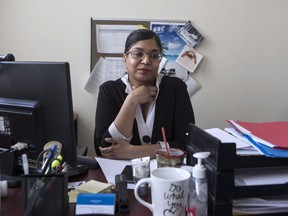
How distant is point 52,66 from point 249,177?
610 mm

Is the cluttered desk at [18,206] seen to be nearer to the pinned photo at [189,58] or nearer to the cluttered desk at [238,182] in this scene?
the cluttered desk at [238,182]

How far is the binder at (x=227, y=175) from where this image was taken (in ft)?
2.26

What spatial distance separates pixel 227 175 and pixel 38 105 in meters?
0.58

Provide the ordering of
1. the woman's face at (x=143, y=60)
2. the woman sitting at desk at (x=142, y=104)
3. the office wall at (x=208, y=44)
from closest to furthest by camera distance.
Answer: the woman sitting at desk at (x=142, y=104) → the woman's face at (x=143, y=60) → the office wall at (x=208, y=44)

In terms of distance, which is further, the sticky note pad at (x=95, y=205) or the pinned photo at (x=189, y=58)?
the pinned photo at (x=189, y=58)

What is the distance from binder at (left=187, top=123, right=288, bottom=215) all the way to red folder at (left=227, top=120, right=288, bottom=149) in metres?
0.05

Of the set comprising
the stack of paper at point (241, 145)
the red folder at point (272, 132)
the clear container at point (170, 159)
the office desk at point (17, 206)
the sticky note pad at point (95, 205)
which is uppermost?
the red folder at point (272, 132)

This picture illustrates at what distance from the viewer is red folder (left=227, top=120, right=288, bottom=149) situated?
0.77 meters

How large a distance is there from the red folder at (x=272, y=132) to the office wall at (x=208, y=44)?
4.68ft

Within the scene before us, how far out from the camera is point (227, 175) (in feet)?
2.25

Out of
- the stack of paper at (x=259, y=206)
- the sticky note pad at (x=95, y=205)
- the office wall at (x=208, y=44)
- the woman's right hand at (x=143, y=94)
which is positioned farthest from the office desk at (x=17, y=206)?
the office wall at (x=208, y=44)

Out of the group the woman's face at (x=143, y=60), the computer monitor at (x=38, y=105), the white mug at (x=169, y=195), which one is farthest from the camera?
the woman's face at (x=143, y=60)

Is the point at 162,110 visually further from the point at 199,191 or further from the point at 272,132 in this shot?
the point at 199,191

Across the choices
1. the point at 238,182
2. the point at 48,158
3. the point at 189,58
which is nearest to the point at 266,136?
the point at 238,182
